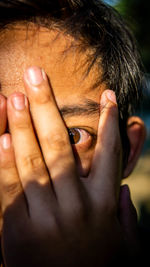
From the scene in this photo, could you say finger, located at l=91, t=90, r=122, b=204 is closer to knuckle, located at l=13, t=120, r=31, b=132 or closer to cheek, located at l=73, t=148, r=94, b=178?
cheek, located at l=73, t=148, r=94, b=178

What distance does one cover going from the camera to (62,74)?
1.20 m

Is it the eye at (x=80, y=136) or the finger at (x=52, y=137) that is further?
the eye at (x=80, y=136)

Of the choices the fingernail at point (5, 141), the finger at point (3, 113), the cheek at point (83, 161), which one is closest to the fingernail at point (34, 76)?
the finger at point (3, 113)

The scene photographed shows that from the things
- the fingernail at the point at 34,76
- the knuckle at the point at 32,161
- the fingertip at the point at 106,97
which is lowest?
the knuckle at the point at 32,161

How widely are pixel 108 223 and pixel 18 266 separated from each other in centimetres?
42

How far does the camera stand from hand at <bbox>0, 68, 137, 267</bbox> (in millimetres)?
1024

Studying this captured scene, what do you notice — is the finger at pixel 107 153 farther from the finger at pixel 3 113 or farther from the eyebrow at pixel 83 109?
the finger at pixel 3 113

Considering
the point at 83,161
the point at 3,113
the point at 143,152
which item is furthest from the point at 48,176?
the point at 143,152

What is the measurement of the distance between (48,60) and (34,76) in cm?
A: 16

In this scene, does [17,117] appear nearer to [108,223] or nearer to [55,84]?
[55,84]

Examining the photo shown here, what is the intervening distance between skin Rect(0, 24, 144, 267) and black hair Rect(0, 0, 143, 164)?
0.78ft

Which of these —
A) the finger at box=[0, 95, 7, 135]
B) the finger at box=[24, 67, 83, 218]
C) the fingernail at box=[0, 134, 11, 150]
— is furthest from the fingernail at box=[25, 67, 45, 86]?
the fingernail at box=[0, 134, 11, 150]

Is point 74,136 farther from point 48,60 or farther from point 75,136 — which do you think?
point 48,60

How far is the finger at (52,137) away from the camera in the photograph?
1066mm
